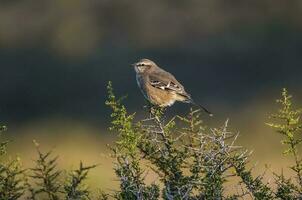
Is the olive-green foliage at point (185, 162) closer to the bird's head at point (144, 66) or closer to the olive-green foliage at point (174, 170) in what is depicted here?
the olive-green foliage at point (174, 170)

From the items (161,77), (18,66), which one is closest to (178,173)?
(161,77)

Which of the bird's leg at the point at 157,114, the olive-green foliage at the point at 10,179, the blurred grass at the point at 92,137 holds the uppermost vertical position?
the blurred grass at the point at 92,137

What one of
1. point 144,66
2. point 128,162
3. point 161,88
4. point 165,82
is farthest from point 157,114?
point 144,66

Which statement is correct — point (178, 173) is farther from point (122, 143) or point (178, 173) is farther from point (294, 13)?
point (294, 13)

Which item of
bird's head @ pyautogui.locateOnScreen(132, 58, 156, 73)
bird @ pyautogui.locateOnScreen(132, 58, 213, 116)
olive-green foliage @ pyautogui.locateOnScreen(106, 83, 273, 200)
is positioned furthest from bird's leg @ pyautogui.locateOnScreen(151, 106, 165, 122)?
bird's head @ pyautogui.locateOnScreen(132, 58, 156, 73)

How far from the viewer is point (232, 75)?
19.3m

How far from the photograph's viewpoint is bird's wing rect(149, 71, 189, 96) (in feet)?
25.6

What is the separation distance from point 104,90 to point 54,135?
3.24 m

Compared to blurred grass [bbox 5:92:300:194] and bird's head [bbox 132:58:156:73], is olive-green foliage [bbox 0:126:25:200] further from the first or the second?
blurred grass [bbox 5:92:300:194]

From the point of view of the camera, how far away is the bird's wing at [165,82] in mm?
7789

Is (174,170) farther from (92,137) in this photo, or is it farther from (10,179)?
(92,137)

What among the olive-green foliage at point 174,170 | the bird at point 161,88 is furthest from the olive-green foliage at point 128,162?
the bird at point 161,88

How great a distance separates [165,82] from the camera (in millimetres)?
7926

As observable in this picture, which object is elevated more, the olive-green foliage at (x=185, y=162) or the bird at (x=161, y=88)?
the bird at (x=161, y=88)
